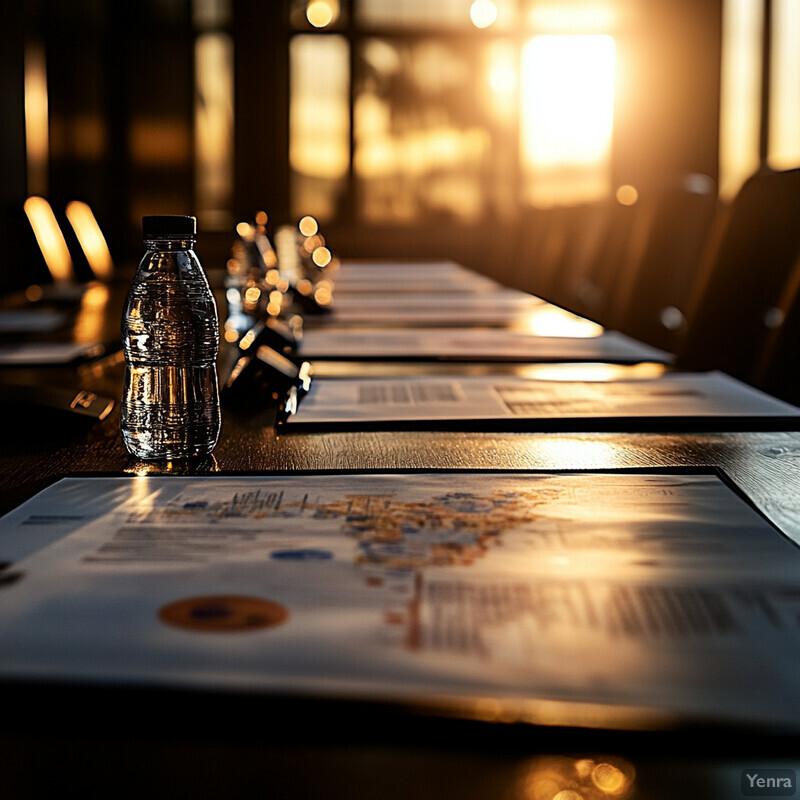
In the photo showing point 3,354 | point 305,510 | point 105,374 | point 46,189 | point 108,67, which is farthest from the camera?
point 108,67

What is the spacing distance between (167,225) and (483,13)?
712cm

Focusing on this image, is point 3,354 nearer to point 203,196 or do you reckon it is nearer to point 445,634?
point 445,634

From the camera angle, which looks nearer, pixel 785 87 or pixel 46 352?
pixel 46 352

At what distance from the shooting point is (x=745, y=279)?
1.83 metres

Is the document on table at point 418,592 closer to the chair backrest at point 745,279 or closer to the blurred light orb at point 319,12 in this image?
the chair backrest at point 745,279

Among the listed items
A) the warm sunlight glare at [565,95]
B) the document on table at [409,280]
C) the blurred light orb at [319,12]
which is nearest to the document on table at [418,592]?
the document on table at [409,280]

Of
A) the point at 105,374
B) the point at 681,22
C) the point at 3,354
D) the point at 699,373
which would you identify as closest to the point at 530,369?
the point at 699,373

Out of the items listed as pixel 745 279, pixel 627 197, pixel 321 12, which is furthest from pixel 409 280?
pixel 321 12

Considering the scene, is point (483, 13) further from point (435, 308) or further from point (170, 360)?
point (170, 360)

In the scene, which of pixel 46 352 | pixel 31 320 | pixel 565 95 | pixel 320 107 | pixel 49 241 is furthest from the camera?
pixel 565 95

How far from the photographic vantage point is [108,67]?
7.25 m

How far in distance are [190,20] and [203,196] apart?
121cm

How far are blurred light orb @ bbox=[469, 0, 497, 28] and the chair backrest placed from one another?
591 cm

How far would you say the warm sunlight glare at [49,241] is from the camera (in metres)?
3.92
